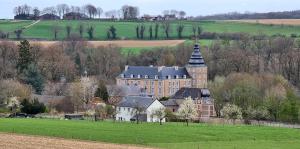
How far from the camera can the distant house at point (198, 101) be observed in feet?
319

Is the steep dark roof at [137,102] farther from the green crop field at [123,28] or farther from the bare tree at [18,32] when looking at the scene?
the green crop field at [123,28]

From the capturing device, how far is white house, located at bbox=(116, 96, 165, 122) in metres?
88.6

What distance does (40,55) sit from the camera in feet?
438

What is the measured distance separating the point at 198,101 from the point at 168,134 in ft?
107

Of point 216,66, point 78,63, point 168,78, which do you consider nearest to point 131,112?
point 168,78

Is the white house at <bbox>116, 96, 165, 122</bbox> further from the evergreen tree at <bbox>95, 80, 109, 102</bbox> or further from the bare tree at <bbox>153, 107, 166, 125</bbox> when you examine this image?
the evergreen tree at <bbox>95, 80, 109, 102</bbox>

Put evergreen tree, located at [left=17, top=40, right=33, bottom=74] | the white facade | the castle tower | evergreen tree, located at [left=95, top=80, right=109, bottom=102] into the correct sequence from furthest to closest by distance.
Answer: evergreen tree, located at [left=17, top=40, right=33, bottom=74], the castle tower, evergreen tree, located at [left=95, top=80, right=109, bottom=102], the white facade

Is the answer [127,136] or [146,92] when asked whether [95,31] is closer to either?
[146,92]

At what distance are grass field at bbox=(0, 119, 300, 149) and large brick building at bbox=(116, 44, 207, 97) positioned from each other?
40140 millimetres

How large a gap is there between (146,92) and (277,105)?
91.9 ft

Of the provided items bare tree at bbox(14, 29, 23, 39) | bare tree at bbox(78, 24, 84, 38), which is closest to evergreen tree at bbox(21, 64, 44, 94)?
bare tree at bbox(14, 29, 23, 39)

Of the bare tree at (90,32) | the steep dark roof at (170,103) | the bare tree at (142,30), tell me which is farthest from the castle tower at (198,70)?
the bare tree at (90,32)

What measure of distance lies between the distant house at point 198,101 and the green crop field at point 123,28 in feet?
221

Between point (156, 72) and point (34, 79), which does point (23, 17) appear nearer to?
point (156, 72)
